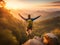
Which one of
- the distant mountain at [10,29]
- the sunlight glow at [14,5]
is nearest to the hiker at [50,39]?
the distant mountain at [10,29]

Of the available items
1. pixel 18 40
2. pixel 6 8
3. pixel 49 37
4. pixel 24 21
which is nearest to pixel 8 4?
pixel 6 8

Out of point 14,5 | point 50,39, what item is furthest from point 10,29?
point 50,39

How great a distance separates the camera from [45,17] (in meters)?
3.01

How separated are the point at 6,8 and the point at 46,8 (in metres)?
0.58

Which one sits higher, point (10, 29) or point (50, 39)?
point (10, 29)

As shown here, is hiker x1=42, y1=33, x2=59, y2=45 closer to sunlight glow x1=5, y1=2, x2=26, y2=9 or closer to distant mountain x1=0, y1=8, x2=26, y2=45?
distant mountain x1=0, y1=8, x2=26, y2=45

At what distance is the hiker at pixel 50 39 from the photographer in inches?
109

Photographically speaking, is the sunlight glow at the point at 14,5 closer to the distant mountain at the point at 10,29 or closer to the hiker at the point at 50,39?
the distant mountain at the point at 10,29

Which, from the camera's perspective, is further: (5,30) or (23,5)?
(23,5)

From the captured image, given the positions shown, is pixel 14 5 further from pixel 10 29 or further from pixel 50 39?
pixel 50 39

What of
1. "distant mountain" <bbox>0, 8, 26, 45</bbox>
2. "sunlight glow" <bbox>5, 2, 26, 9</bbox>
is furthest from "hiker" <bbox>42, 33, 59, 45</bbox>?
"sunlight glow" <bbox>5, 2, 26, 9</bbox>

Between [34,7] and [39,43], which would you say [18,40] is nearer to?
[39,43]

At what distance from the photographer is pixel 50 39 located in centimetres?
277

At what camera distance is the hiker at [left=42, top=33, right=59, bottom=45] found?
2768mm
